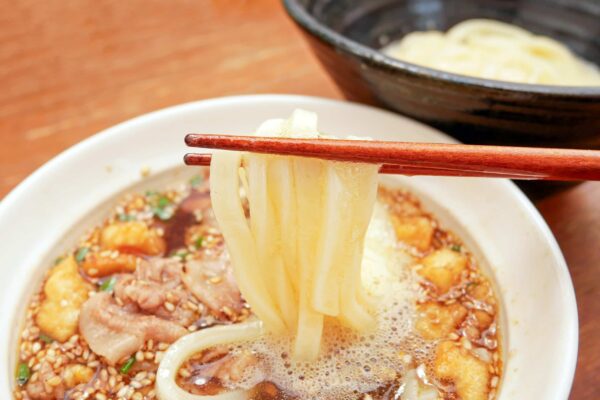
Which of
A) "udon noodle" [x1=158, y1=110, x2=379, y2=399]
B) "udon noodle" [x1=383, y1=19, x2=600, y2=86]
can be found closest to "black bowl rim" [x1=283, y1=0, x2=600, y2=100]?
"udon noodle" [x1=158, y1=110, x2=379, y2=399]

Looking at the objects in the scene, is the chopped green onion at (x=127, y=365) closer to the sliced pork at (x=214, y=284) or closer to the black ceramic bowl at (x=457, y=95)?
the sliced pork at (x=214, y=284)

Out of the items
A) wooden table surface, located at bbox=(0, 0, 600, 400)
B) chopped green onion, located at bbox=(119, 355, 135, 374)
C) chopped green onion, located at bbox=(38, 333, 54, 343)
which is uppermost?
wooden table surface, located at bbox=(0, 0, 600, 400)

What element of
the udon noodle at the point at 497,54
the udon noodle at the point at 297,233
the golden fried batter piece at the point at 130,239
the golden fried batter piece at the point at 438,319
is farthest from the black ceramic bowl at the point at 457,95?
the golden fried batter piece at the point at 130,239

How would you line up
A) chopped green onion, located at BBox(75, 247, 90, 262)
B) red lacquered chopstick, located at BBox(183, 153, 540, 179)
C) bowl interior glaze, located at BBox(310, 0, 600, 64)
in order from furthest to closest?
bowl interior glaze, located at BBox(310, 0, 600, 64) < chopped green onion, located at BBox(75, 247, 90, 262) < red lacquered chopstick, located at BBox(183, 153, 540, 179)

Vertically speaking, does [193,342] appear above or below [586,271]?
above

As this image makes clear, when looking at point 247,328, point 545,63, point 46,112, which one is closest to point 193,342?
point 247,328

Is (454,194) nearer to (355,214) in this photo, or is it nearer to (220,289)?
(355,214)

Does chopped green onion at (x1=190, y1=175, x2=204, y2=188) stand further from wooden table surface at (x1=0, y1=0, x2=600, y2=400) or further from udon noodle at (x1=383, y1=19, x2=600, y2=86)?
udon noodle at (x1=383, y1=19, x2=600, y2=86)
